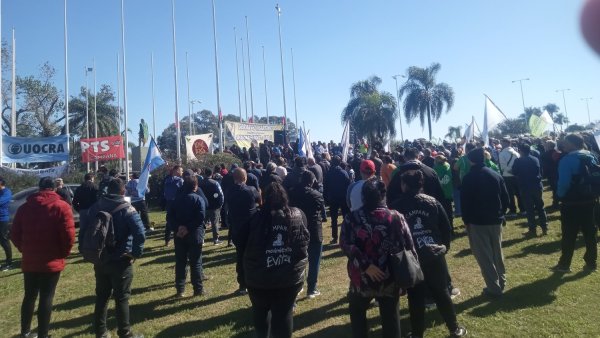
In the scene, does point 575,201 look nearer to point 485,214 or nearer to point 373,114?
point 485,214

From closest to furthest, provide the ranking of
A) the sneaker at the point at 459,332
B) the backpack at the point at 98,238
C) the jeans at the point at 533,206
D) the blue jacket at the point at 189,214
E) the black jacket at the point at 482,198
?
the sneaker at the point at 459,332, the backpack at the point at 98,238, the black jacket at the point at 482,198, the blue jacket at the point at 189,214, the jeans at the point at 533,206

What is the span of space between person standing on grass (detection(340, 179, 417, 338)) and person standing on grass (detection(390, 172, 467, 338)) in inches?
26.2

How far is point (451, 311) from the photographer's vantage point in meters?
4.53

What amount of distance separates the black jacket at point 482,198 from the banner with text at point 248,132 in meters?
21.5

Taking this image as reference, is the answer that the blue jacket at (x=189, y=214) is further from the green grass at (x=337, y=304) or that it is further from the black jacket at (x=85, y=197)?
the black jacket at (x=85, y=197)

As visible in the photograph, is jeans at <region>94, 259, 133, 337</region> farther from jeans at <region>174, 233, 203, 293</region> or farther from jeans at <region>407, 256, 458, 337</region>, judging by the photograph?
jeans at <region>407, 256, 458, 337</region>

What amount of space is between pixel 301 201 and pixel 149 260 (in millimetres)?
5120

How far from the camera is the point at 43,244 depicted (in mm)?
5020

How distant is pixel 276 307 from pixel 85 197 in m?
7.35

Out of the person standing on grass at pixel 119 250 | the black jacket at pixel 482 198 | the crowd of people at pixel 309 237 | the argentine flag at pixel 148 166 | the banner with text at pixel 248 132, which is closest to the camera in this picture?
the crowd of people at pixel 309 237

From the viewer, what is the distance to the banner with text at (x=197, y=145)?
72.3 ft

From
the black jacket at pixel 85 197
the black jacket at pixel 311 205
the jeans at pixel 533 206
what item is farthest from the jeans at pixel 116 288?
the jeans at pixel 533 206

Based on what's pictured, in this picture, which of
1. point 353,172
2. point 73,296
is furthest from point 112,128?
point 73,296

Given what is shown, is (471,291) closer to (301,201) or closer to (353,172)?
(301,201)
